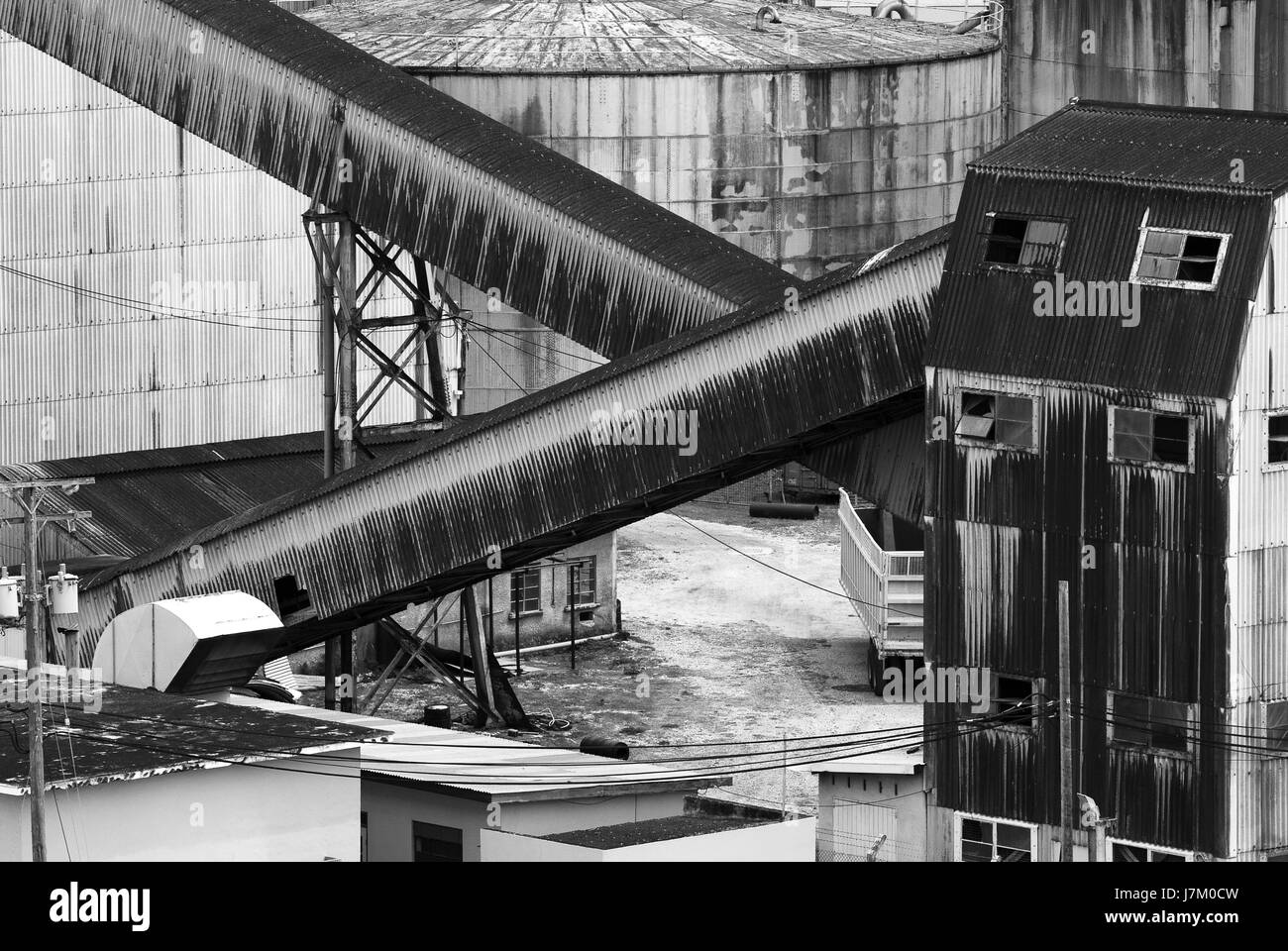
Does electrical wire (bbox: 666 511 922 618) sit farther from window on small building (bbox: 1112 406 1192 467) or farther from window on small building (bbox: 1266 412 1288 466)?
window on small building (bbox: 1266 412 1288 466)

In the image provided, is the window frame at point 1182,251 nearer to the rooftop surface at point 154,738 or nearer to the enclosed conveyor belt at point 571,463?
the enclosed conveyor belt at point 571,463

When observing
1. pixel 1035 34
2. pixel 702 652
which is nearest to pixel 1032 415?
pixel 702 652

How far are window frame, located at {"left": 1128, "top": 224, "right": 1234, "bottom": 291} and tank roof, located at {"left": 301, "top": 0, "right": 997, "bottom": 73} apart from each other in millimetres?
30292

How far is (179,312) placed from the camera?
59.8 meters

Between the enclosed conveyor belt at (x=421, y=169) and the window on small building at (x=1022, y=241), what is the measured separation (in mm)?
6374

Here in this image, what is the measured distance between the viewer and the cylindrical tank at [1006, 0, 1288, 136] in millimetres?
77625

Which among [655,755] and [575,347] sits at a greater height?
[575,347]

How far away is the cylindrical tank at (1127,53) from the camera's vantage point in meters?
77.6

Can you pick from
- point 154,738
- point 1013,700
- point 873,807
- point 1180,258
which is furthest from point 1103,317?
point 154,738

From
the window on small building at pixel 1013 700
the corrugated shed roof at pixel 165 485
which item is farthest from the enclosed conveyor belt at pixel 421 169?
the window on small building at pixel 1013 700

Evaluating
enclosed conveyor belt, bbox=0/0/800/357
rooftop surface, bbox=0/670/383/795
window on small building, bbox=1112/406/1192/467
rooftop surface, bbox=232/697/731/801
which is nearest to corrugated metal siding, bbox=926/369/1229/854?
window on small building, bbox=1112/406/1192/467
